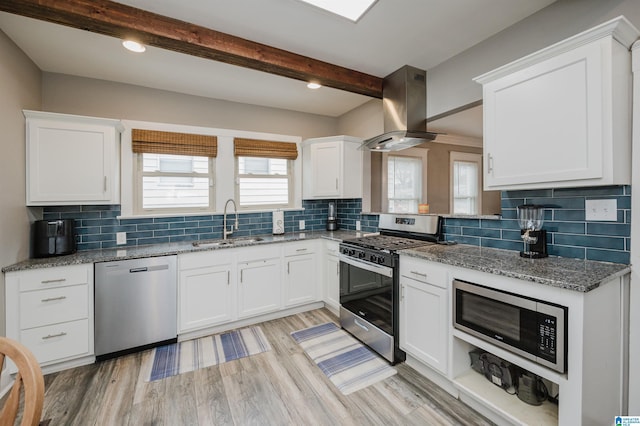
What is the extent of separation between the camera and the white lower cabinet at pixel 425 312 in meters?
1.97

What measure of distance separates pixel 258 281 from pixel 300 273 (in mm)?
522

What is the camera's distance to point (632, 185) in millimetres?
1576

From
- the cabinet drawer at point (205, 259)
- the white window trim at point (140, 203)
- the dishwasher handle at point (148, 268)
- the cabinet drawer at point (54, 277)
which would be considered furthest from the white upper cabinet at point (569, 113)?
the cabinet drawer at point (54, 277)

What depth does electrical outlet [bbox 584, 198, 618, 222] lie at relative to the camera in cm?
166

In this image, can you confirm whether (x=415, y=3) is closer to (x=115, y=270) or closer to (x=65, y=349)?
(x=115, y=270)

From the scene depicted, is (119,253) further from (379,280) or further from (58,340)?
(379,280)

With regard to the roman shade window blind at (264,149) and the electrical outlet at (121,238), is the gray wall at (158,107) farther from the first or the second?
the electrical outlet at (121,238)

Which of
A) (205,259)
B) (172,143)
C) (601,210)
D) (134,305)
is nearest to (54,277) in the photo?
(134,305)

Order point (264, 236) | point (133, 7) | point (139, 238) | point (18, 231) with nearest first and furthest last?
point (133, 7)
point (18, 231)
point (139, 238)
point (264, 236)

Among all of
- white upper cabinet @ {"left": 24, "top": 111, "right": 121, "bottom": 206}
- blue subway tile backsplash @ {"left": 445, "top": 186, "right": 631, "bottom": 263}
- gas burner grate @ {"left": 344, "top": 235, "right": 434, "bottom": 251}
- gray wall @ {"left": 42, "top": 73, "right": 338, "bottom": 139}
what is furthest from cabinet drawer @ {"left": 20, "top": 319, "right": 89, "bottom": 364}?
blue subway tile backsplash @ {"left": 445, "top": 186, "right": 631, "bottom": 263}

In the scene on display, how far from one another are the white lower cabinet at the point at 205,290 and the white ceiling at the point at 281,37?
1.88 meters

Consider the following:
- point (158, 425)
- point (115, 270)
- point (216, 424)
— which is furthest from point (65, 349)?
point (216, 424)

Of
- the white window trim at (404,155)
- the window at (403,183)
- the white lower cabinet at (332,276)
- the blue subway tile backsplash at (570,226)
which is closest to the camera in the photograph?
the blue subway tile backsplash at (570,226)

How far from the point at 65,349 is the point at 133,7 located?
8.78 feet
